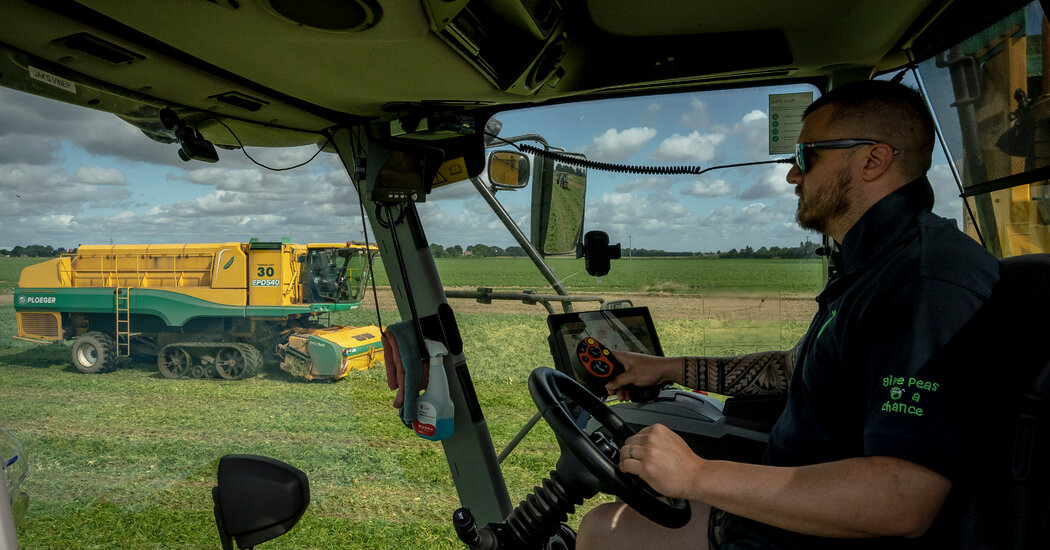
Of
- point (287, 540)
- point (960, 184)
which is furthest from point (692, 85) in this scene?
point (287, 540)

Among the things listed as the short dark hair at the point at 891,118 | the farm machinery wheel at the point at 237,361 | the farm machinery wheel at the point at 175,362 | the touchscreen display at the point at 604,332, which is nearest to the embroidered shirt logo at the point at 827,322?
the short dark hair at the point at 891,118

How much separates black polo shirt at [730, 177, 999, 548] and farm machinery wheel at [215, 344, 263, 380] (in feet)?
39.4

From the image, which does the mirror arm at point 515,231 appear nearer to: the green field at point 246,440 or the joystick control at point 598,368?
the green field at point 246,440

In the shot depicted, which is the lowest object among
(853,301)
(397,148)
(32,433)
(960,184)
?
(32,433)

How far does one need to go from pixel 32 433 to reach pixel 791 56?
27.2 ft

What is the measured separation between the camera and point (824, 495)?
98 centimetres

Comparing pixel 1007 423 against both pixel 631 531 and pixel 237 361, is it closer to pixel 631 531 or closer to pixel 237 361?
pixel 631 531

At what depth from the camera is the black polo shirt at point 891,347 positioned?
909 millimetres

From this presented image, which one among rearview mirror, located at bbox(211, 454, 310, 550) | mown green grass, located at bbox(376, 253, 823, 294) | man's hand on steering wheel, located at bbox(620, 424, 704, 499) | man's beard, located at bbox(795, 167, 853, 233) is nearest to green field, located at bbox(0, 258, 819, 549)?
mown green grass, located at bbox(376, 253, 823, 294)

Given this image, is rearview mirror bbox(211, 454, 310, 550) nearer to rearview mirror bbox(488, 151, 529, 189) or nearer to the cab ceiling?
the cab ceiling

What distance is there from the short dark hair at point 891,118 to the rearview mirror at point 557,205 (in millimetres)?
1258

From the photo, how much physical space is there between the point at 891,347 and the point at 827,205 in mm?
431

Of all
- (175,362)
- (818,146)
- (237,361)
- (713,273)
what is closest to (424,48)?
(818,146)

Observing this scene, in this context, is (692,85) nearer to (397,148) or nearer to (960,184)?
(960,184)
